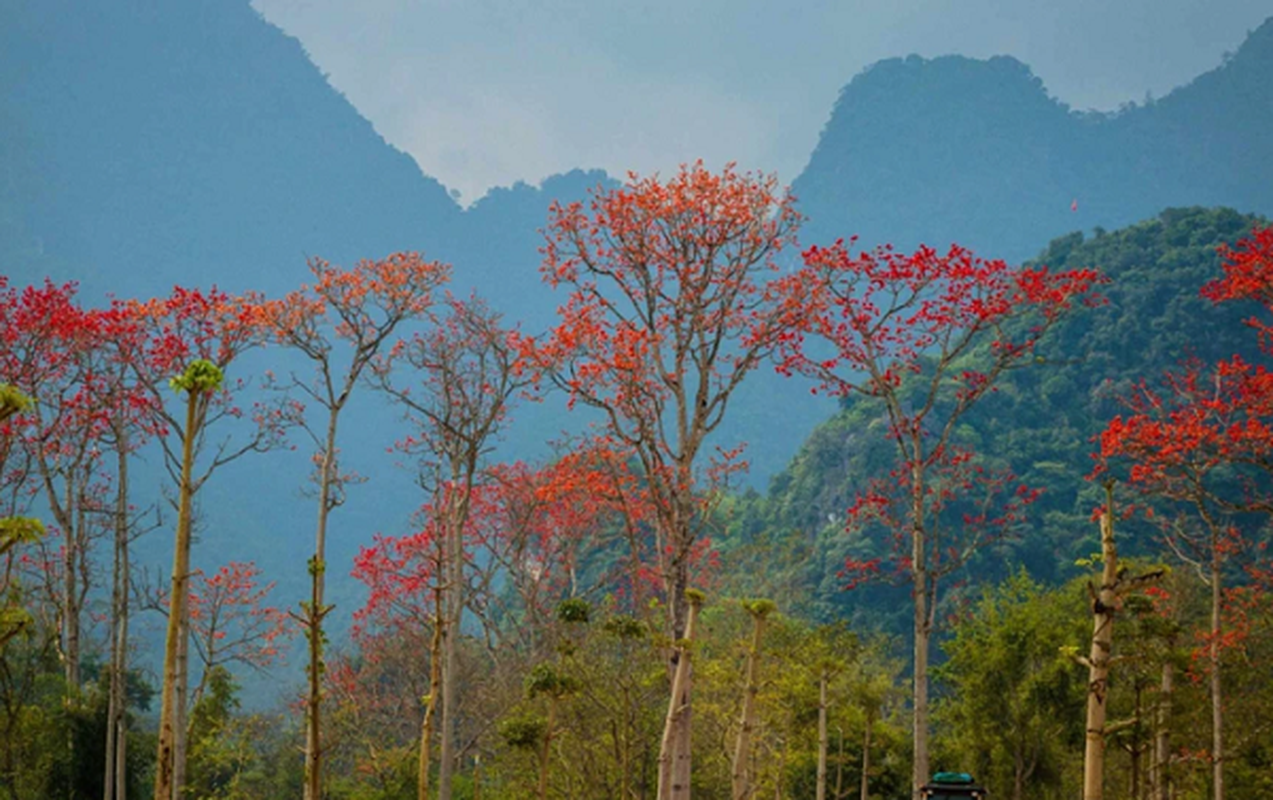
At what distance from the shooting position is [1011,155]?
17638 cm

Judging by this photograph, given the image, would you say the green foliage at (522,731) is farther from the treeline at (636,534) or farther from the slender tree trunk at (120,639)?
the slender tree trunk at (120,639)

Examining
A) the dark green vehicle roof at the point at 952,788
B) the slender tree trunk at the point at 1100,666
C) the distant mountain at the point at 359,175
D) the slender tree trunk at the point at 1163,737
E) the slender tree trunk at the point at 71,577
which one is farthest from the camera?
the distant mountain at the point at 359,175

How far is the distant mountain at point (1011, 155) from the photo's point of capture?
16638 cm

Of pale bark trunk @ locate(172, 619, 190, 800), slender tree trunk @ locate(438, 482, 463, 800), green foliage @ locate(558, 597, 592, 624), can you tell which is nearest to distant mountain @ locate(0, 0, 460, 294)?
slender tree trunk @ locate(438, 482, 463, 800)

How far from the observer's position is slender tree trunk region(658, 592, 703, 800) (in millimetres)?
11133

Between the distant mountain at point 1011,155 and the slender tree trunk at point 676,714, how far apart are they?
6025 inches

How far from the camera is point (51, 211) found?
122m

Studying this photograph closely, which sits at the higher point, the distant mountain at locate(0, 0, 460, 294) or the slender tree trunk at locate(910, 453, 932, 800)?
Answer: the distant mountain at locate(0, 0, 460, 294)

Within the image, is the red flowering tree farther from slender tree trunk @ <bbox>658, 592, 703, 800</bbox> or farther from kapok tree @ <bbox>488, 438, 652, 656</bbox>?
slender tree trunk @ <bbox>658, 592, 703, 800</bbox>

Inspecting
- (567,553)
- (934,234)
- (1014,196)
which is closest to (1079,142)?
(1014,196)

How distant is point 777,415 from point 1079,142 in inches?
3645

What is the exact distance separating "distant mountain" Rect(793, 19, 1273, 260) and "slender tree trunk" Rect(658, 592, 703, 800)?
153036 millimetres

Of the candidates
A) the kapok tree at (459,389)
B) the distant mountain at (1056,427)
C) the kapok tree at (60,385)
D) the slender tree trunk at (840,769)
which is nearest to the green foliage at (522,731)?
the kapok tree at (459,389)

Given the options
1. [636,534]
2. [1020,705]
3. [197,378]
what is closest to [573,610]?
[197,378]
